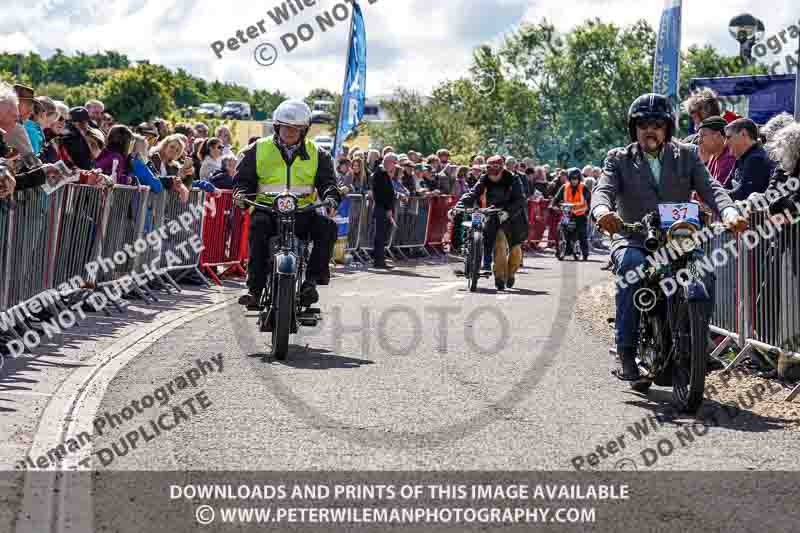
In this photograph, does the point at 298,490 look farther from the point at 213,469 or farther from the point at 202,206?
the point at 202,206

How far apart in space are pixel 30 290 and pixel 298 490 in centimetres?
600

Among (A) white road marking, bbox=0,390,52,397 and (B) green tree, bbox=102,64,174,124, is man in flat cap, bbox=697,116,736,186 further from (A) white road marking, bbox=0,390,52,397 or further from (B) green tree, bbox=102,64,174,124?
(B) green tree, bbox=102,64,174,124

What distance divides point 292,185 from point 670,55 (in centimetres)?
780

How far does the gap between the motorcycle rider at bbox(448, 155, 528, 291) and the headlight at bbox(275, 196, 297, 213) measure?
827 cm

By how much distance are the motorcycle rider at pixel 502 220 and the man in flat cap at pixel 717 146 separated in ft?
23.8

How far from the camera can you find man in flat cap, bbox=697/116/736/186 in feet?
38.2

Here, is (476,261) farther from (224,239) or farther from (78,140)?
(78,140)

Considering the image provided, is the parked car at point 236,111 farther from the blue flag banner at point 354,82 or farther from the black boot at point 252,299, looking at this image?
the black boot at point 252,299

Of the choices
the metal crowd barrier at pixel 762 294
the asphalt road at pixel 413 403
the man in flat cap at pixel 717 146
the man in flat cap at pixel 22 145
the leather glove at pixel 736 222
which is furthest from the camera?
the man in flat cap at pixel 717 146

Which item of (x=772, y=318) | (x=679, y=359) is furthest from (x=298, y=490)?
(x=772, y=318)

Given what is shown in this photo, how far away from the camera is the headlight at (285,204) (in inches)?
425

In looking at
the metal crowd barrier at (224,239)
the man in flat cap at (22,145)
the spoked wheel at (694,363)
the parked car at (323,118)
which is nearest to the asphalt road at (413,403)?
the spoked wheel at (694,363)

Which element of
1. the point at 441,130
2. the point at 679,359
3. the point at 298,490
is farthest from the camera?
the point at 441,130

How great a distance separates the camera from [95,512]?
5.24 m
